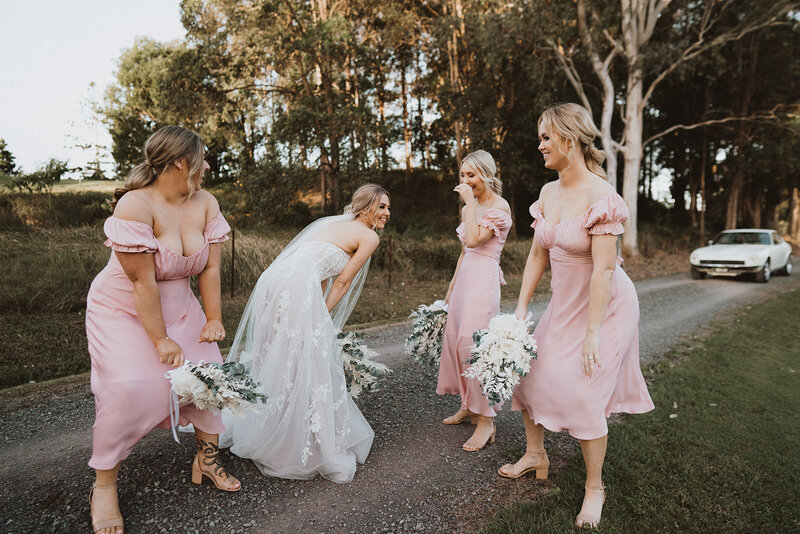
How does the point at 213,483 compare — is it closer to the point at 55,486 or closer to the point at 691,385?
the point at 55,486

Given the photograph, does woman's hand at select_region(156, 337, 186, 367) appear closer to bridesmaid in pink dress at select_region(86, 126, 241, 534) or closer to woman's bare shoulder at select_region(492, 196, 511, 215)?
bridesmaid in pink dress at select_region(86, 126, 241, 534)

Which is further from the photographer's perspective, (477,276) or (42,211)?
(42,211)

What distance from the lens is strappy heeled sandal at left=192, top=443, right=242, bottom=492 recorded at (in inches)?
121

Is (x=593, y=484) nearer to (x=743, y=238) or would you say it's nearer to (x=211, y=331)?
(x=211, y=331)

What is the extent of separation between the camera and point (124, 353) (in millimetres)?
2602

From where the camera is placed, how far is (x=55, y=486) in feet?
9.96

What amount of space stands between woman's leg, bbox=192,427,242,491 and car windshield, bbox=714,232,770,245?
18.4 meters

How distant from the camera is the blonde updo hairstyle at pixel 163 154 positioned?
8.64ft

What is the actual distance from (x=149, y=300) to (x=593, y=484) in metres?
2.90

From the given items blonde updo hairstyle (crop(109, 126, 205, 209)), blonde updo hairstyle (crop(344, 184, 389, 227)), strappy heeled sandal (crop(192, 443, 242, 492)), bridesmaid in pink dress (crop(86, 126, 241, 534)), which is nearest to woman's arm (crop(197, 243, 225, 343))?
bridesmaid in pink dress (crop(86, 126, 241, 534))

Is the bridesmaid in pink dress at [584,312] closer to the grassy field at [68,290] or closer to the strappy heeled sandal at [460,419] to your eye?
the strappy heeled sandal at [460,419]

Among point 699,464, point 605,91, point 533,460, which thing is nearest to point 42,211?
point 533,460

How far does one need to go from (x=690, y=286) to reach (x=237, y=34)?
60.4 feet

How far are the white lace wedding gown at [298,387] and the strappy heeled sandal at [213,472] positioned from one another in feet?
0.80
